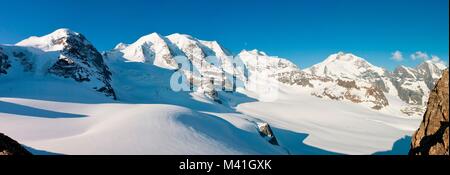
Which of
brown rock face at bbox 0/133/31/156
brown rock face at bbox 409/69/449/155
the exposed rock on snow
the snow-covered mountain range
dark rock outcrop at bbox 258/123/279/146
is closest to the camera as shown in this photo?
brown rock face at bbox 0/133/31/156

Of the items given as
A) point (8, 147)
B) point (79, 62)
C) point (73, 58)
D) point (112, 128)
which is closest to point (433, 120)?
point (8, 147)

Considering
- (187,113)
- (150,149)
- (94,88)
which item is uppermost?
(94,88)

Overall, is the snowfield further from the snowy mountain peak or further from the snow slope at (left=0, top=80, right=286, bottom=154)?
the snowy mountain peak

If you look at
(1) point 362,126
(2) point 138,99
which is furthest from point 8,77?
(1) point 362,126

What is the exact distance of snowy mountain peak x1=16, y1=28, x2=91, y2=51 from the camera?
524ft

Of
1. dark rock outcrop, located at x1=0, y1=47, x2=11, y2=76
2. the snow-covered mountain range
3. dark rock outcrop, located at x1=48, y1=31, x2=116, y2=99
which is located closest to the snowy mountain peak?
dark rock outcrop, located at x1=48, y1=31, x2=116, y2=99

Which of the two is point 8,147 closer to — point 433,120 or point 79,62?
point 433,120

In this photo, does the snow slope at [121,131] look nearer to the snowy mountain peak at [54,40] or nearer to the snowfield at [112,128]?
the snowfield at [112,128]

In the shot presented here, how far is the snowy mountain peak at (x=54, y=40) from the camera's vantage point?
15975 centimetres

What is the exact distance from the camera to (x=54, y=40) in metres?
166
